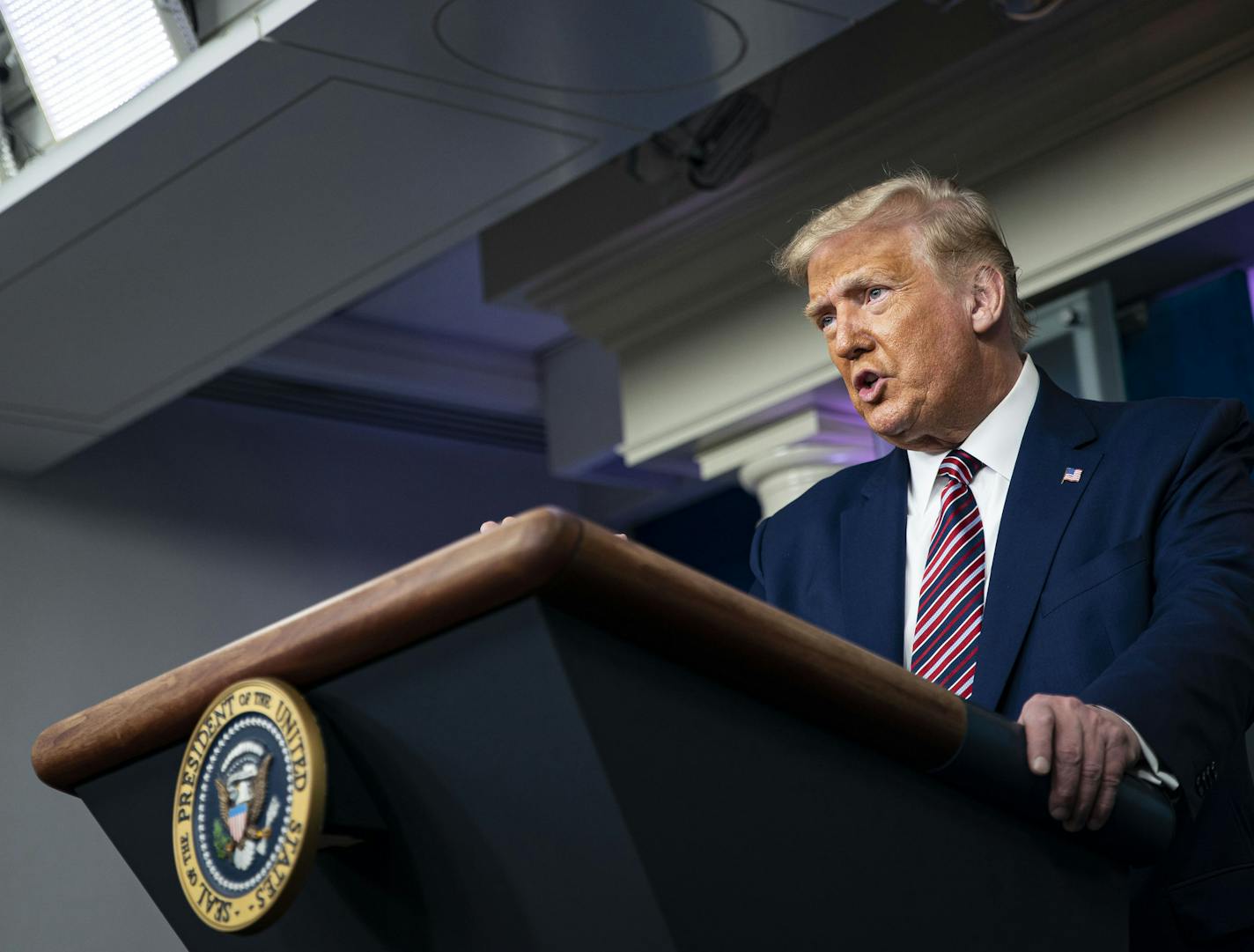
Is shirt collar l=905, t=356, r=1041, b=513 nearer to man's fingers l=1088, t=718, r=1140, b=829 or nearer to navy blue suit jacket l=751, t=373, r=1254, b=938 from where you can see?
navy blue suit jacket l=751, t=373, r=1254, b=938

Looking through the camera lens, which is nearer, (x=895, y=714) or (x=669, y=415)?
(x=895, y=714)

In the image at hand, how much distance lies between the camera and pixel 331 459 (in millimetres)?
6402

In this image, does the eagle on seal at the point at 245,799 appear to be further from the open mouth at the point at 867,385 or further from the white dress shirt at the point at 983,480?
the open mouth at the point at 867,385

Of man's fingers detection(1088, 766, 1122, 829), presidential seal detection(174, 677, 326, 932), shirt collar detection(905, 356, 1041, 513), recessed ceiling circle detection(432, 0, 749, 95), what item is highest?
recessed ceiling circle detection(432, 0, 749, 95)

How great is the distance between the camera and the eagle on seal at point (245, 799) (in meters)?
1.01

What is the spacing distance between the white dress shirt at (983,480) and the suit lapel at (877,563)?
1 centimetres

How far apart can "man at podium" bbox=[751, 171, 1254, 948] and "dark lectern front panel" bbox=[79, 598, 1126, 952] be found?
0.11m

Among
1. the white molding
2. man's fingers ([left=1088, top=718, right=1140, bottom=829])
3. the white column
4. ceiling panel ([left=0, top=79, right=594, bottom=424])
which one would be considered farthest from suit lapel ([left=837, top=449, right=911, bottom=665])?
the white molding

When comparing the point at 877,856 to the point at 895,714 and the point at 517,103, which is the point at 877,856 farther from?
the point at 517,103

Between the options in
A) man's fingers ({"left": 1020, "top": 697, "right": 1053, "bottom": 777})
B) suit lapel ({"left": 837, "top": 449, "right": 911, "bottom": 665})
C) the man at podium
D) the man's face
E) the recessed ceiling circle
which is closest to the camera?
man's fingers ({"left": 1020, "top": 697, "right": 1053, "bottom": 777})

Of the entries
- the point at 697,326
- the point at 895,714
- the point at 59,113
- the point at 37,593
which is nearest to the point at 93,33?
the point at 59,113

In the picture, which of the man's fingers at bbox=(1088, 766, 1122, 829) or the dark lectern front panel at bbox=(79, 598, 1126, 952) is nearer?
the dark lectern front panel at bbox=(79, 598, 1126, 952)

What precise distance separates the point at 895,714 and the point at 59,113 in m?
3.05

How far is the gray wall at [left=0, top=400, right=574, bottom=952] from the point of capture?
545 centimetres
